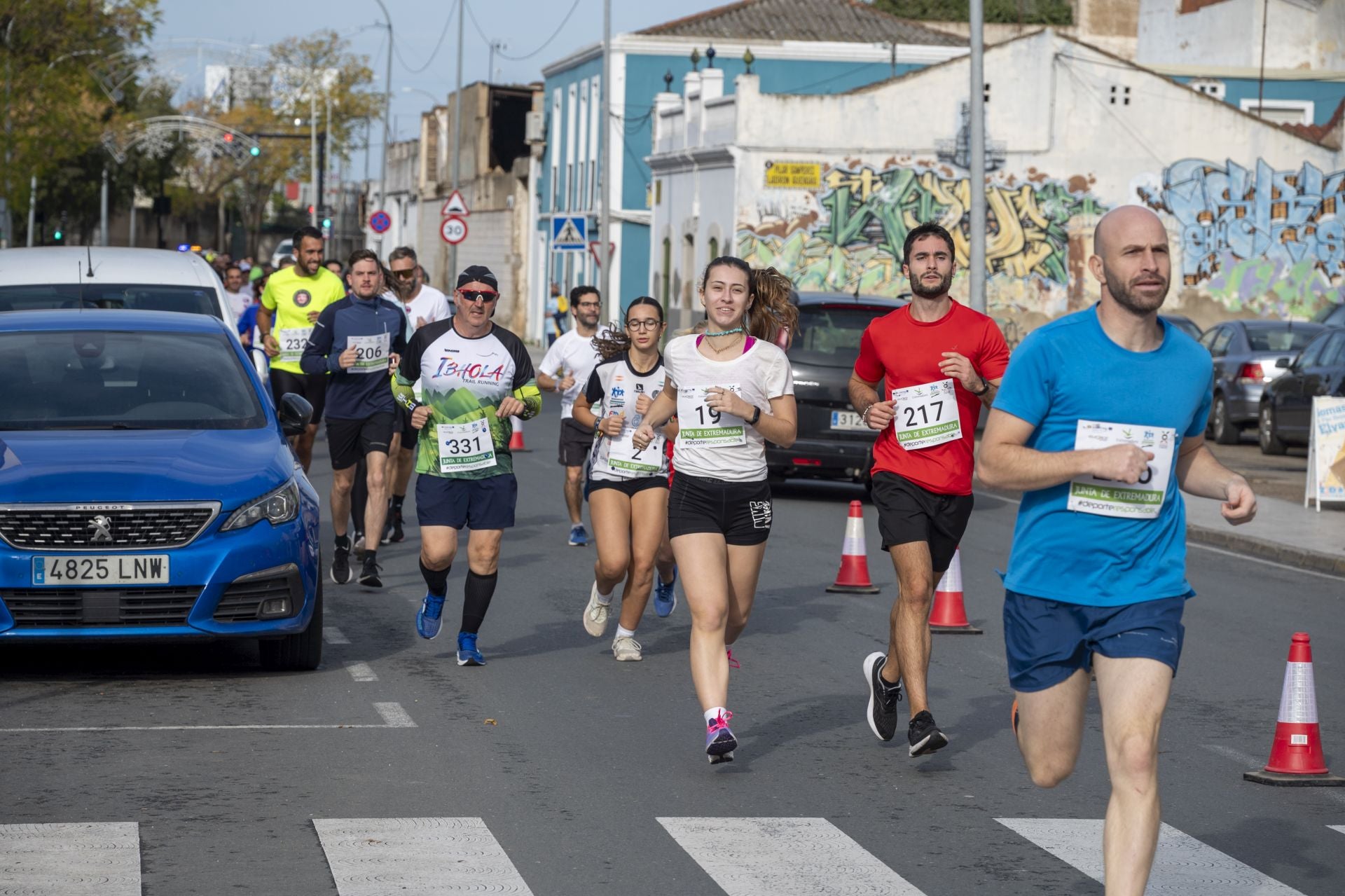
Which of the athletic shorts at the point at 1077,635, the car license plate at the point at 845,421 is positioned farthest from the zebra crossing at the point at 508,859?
the car license plate at the point at 845,421

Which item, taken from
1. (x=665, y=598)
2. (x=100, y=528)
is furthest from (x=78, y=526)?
(x=665, y=598)

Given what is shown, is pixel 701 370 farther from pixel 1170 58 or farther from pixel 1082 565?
pixel 1170 58

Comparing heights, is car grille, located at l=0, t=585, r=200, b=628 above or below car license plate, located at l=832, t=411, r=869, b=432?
below

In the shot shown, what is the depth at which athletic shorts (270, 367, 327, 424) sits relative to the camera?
14344 mm

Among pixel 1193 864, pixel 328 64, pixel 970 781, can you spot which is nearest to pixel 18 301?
pixel 970 781

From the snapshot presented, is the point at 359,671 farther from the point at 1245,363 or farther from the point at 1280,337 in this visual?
the point at 1280,337

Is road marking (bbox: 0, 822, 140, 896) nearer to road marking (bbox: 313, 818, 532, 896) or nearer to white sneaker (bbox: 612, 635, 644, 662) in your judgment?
road marking (bbox: 313, 818, 532, 896)

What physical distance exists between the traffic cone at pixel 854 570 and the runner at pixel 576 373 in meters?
1.79

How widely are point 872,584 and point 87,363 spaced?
210 inches

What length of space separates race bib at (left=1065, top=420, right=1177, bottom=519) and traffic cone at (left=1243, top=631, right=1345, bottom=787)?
2.69 m

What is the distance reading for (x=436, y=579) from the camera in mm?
9758

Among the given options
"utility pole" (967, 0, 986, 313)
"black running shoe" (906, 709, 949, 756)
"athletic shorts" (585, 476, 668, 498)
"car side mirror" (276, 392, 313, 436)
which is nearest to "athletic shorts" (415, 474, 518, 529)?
"athletic shorts" (585, 476, 668, 498)

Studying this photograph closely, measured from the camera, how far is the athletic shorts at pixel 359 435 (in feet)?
41.8

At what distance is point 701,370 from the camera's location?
8.05 m
